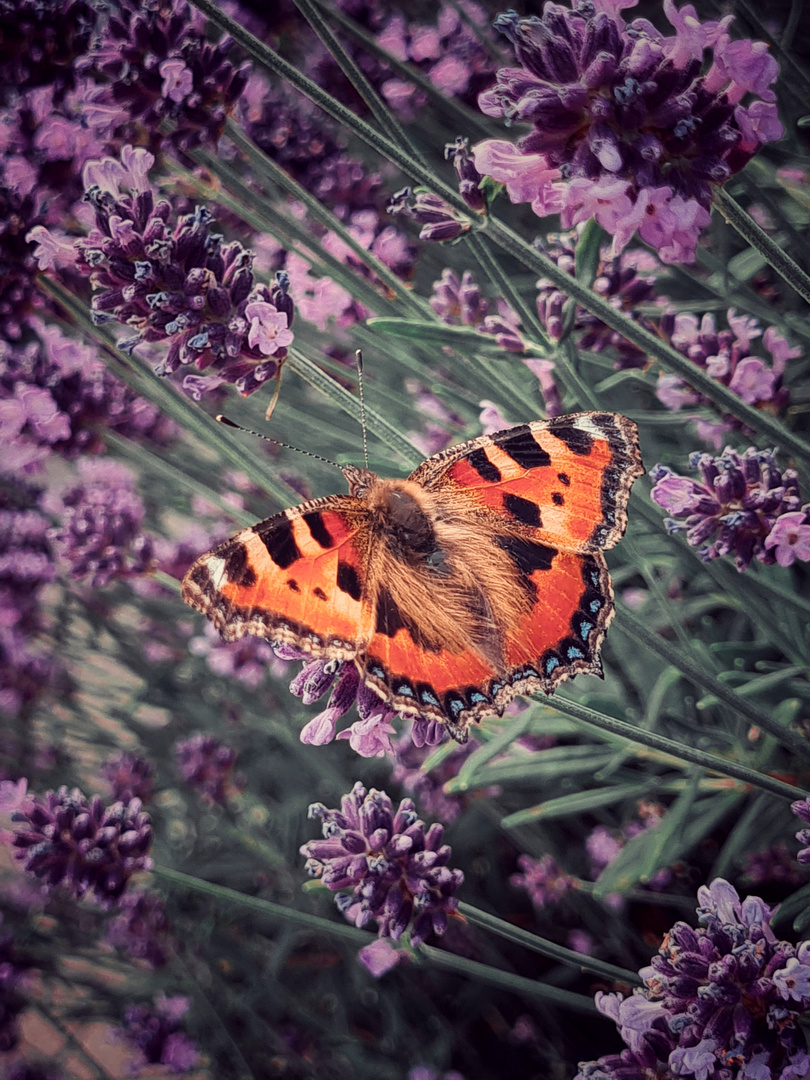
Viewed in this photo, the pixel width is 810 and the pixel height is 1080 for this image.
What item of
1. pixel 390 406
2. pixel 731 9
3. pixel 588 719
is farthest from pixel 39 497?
pixel 731 9

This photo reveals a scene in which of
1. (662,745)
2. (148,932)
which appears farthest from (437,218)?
(148,932)

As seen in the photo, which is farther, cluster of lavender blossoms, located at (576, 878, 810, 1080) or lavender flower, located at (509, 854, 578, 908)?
lavender flower, located at (509, 854, 578, 908)

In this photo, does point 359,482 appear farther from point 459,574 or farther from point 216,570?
point 216,570

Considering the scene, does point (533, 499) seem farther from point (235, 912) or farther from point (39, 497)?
point (235, 912)

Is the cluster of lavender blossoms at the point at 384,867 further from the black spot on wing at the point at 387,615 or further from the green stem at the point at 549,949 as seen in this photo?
the black spot on wing at the point at 387,615

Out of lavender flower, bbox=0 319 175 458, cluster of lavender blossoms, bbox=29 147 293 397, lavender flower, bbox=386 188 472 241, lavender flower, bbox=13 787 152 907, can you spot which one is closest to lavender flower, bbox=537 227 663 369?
lavender flower, bbox=386 188 472 241

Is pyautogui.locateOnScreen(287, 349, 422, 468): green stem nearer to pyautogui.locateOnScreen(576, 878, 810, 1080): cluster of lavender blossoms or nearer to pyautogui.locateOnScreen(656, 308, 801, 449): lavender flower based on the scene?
pyautogui.locateOnScreen(656, 308, 801, 449): lavender flower

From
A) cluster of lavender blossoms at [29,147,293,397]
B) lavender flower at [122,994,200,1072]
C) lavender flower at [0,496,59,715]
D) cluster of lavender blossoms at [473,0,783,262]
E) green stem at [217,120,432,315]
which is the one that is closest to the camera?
cluster of lavender blossoms at [473,0,783,262]
